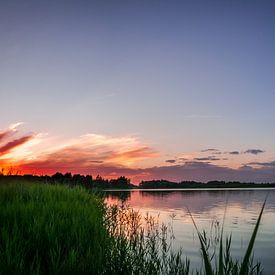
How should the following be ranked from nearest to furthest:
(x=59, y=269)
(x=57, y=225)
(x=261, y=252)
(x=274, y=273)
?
(x=59, y=269) → (x=57, y=225) → (x=274, y=273) → (x=261, y=252)

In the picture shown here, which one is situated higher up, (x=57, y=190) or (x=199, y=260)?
(x=57, y=190)

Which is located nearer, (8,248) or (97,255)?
(8,248)

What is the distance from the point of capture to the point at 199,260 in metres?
16.9

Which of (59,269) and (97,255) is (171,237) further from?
(59,269)

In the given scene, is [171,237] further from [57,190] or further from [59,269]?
[59,269]

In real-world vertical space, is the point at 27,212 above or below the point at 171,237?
above

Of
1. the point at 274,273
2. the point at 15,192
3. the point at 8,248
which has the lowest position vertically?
the point at 274,273

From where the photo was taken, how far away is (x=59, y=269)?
7.75 metres

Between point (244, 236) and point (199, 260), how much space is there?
362 inches

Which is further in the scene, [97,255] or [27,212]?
[27,212]

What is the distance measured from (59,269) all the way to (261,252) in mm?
14139

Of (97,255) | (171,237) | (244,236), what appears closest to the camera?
(97,255)

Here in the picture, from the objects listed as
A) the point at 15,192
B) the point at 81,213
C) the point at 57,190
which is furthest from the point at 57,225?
the point at 57,190

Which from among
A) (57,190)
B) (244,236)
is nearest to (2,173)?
(57,190)
